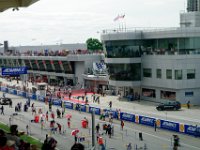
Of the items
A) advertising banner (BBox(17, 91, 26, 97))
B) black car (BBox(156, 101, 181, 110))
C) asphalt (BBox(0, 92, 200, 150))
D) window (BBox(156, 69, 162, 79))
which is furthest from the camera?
advertising banner (BBox(17, 91, 26, 97))

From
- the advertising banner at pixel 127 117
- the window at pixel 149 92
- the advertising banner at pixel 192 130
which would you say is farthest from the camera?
the window at pixel 149 92

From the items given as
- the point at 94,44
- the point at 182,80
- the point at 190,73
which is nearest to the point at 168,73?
the point at 182,80

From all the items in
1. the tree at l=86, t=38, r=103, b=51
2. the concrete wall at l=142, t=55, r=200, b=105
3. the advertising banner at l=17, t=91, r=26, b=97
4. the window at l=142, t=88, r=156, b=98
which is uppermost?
the tree at l=86, t=38, r=103, b=51

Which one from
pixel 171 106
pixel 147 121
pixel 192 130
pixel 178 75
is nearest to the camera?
pixel 192 130

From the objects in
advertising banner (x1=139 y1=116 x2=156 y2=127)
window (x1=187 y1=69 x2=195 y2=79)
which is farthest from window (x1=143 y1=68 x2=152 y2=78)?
advertising banner (x1=139 y1=116 x2=156 y2=127)

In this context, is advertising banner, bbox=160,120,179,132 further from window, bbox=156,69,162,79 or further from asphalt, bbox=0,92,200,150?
window, bbox=156,69,162,79

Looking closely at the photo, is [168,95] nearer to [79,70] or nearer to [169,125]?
[169,125]

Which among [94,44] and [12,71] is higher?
[94,44]

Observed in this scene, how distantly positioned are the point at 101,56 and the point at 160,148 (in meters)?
51.5

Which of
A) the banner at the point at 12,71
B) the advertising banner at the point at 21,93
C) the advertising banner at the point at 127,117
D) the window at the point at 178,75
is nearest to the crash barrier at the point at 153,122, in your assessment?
the advertising banner at the point at 127,117

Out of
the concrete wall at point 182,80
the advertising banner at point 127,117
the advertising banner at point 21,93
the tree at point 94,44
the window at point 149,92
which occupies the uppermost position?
the tree at point 94,44

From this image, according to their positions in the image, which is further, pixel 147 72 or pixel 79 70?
pixel 79 70

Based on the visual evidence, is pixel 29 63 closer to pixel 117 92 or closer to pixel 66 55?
pixel 66 55

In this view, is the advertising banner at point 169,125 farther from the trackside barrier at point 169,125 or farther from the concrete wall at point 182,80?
the concrete wall at point 182,80
